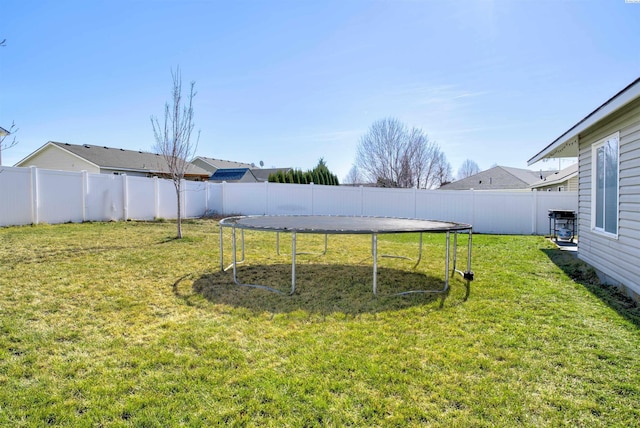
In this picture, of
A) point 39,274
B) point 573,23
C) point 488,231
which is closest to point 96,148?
point 39,274

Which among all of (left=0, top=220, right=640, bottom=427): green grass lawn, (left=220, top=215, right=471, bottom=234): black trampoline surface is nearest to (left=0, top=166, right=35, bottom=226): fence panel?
(left=0, top=220, right=640, bottom=427): green grass lawn

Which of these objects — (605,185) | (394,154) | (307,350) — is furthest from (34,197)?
(394,154)

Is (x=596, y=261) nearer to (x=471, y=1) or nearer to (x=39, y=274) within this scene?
(x=471, y=1)

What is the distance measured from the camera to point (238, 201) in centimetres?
1440

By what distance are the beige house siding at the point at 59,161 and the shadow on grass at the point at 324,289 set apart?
17.5 metres

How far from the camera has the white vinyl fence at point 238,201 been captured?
28.2ft

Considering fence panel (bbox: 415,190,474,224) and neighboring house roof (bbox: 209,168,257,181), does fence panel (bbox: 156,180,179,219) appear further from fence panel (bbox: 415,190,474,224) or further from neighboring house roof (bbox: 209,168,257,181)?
neighboring house roof (bbox: 209,168,257,181)

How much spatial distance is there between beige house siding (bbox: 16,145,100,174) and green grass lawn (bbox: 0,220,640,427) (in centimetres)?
1580

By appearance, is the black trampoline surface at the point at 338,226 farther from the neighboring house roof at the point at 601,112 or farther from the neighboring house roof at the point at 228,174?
the neighboring house roof at the point at 228,174

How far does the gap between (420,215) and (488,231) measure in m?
2.33

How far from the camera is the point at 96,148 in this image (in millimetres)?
20125

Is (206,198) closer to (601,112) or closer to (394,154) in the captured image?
(601,112)

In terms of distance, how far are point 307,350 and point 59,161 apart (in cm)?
2235

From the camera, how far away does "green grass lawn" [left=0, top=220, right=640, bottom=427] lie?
1.78 meters
